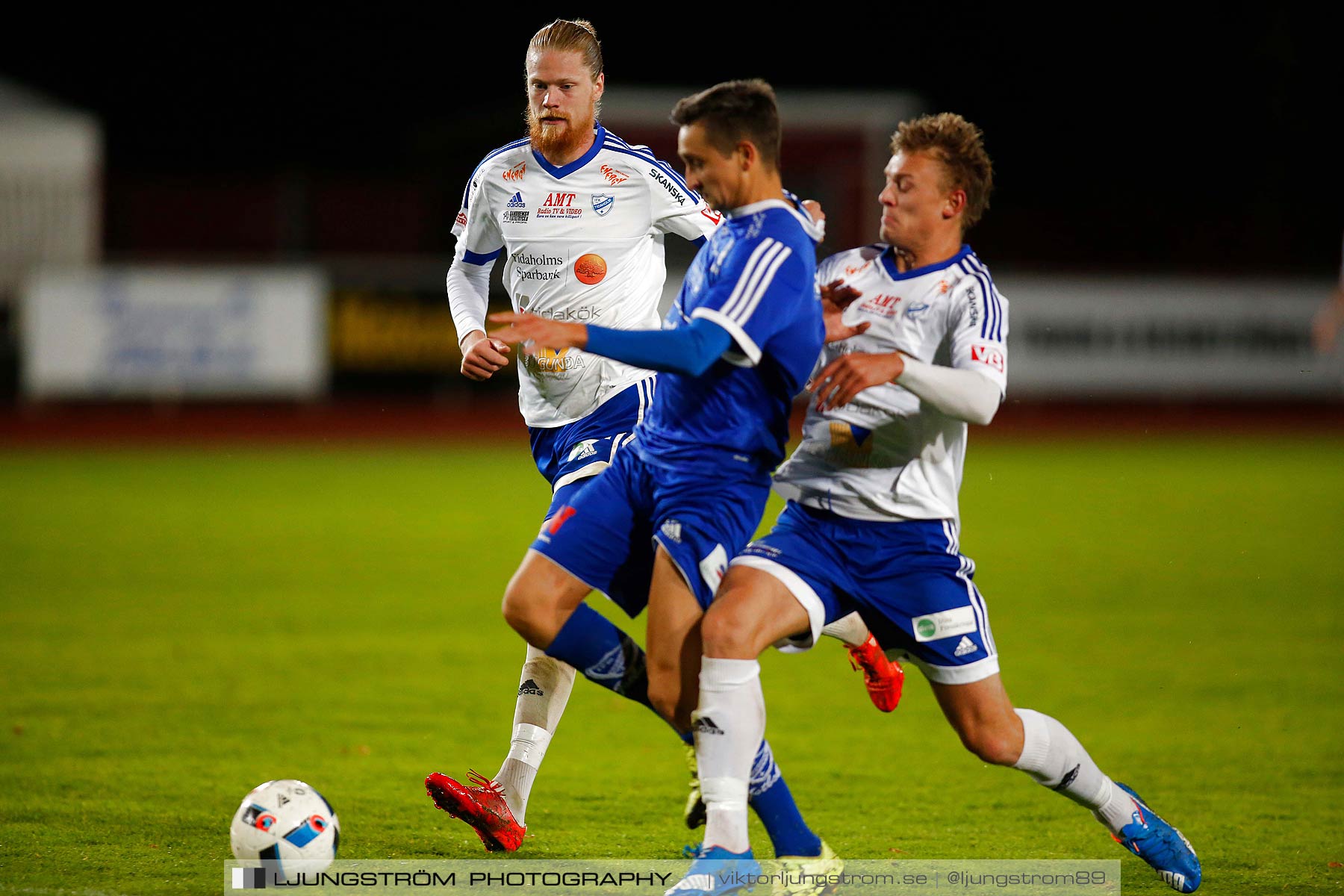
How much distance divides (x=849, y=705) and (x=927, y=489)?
115 inches

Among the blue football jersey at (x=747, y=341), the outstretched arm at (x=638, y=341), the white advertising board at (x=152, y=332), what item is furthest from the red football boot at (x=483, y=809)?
the white advertising board at (x=152, y=332)

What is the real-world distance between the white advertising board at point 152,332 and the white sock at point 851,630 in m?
14.7

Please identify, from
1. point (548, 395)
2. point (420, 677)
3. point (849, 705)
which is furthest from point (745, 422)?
point (420, 677)

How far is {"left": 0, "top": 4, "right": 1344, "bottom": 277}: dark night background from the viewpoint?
25047 mm

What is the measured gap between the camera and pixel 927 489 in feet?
14.0

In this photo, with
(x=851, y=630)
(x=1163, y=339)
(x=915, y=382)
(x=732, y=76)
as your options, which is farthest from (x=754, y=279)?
(x=732, y=76)

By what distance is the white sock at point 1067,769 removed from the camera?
4277mm

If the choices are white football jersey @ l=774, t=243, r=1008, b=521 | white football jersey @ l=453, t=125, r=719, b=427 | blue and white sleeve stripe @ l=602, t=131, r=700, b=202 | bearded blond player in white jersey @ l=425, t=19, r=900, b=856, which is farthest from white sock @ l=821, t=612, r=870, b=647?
blue and white sleeve stripe @ l=602, t=131, r=700, b=202

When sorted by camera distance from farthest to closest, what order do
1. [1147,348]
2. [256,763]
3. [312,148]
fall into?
[312,148] < [1147,348] < [256,763]

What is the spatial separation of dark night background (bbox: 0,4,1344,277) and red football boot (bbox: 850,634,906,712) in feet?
65.1

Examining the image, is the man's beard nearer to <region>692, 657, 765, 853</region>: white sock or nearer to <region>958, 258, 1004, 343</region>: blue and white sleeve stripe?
<region>958, 258, 1004, 343</region>: blue and white sleeve stripe

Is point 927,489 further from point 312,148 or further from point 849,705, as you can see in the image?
point 312,148

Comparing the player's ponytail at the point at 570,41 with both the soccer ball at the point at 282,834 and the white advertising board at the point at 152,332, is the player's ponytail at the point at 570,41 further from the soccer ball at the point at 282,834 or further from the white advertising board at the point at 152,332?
the white advertising board at the point at 152,332

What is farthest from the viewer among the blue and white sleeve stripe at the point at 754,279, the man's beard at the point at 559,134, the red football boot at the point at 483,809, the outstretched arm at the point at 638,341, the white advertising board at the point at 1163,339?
the white advertising board at the point at 1163,339
